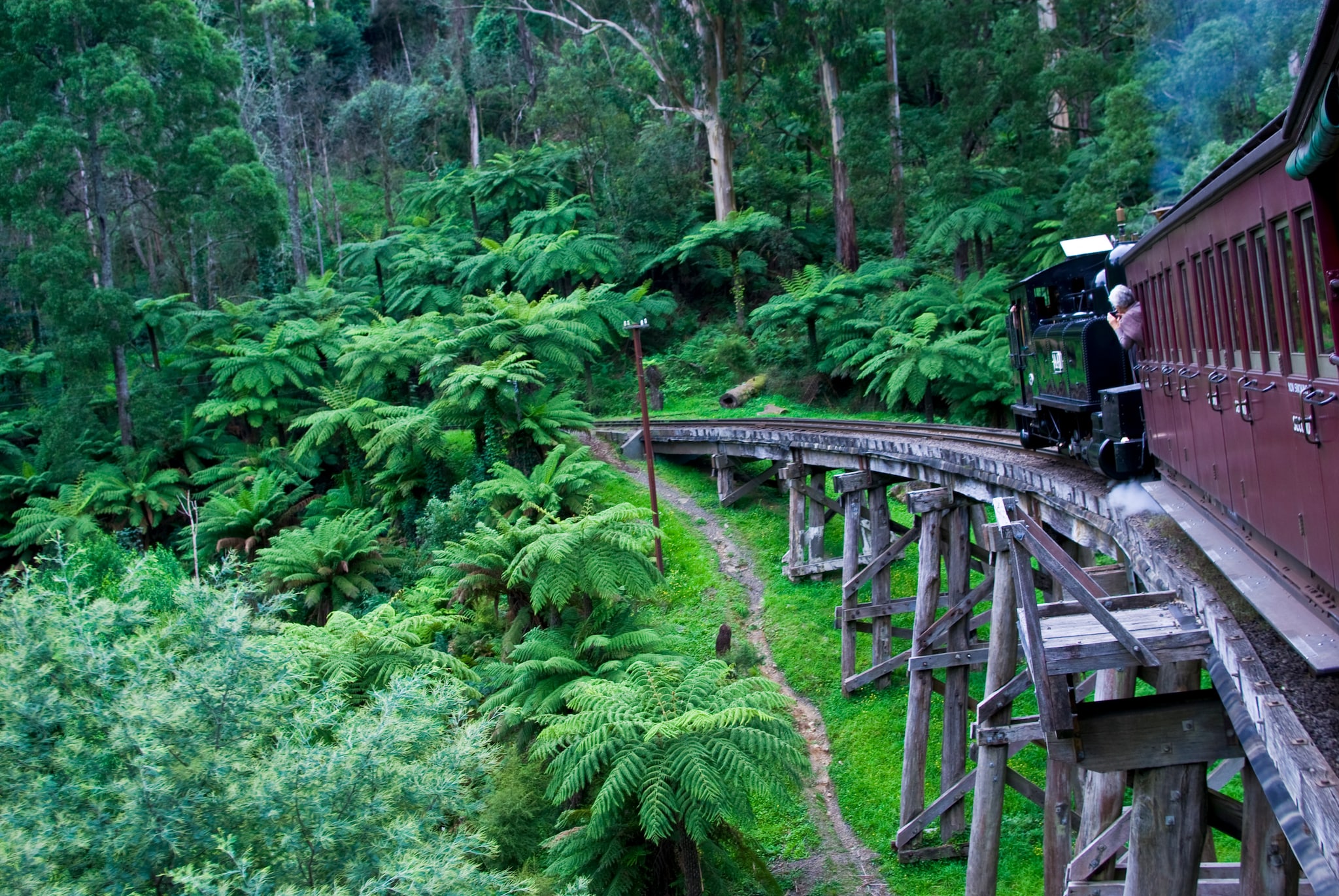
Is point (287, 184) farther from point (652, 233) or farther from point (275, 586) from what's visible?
point (275, 586)

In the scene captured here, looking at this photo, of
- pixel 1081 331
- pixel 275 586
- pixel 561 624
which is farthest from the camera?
pixel 275 586

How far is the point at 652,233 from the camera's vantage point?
3020 cm

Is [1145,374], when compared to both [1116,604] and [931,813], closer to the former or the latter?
[1116,604]

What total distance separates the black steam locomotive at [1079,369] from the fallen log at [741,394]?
13.1m

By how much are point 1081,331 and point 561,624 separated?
241 inches

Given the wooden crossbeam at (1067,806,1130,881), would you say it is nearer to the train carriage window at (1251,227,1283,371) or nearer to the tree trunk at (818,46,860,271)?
the train carriage window at (1251,227,1283,371)

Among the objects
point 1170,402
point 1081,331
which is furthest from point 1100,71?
point 1170,402

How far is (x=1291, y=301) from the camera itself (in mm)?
4270

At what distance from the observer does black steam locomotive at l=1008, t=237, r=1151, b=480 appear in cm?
847

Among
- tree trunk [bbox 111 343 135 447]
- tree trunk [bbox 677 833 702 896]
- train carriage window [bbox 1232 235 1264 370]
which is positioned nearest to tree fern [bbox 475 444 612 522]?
tree trunk [bbox 677 833 702 896]

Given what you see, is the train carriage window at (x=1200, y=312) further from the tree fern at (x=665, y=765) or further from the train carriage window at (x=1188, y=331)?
the tree fern at (x=665, y=765)

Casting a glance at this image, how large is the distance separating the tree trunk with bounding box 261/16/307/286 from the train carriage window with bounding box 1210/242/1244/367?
93.4ft

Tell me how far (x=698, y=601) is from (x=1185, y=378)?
32.4 feet

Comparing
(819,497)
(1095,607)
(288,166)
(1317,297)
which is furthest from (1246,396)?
(288,166)
